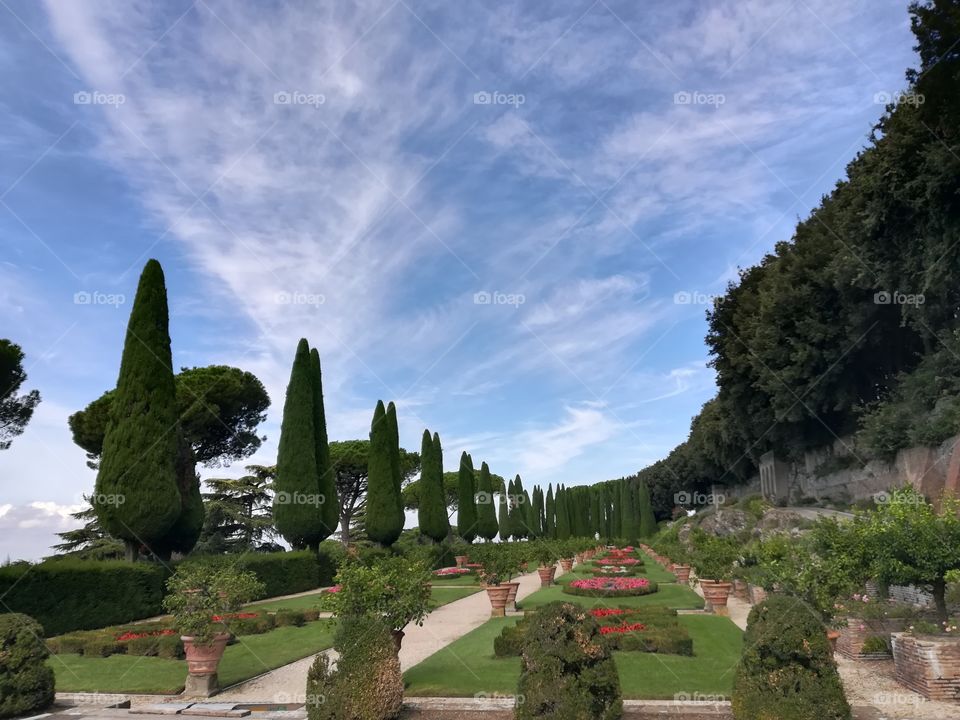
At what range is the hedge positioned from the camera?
16.0m

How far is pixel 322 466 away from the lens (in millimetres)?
30844

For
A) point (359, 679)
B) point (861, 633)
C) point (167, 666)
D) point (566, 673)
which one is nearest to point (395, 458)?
point (167, 666)

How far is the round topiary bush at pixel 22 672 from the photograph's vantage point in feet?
28.2

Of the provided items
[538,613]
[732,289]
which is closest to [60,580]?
[538,613]

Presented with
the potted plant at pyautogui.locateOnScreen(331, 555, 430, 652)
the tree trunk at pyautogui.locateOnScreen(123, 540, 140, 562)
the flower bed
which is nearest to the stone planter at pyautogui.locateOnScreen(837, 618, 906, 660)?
the potted plant at pyautogui.locateOnScreen(331, 555, 430, 652)

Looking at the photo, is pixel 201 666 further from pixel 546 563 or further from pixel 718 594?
pixel 546 563

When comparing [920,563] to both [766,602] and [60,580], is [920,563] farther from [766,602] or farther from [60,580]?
[60,580]

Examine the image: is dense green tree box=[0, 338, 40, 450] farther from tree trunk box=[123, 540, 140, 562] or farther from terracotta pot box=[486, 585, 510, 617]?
terracotta pot box=[486, 585, 510, 617]

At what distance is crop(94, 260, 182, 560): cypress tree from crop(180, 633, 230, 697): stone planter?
13.0 metres

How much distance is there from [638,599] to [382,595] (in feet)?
42.4

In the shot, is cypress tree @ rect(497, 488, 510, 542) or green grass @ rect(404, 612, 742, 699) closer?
green grass @ rect(404, 612, 742, 699)

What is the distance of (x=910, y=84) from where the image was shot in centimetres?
2075

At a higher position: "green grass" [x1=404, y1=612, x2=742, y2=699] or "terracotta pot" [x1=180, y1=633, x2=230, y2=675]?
"terracotta pot" [x1=180, y1=633, x2=230, y2=675]

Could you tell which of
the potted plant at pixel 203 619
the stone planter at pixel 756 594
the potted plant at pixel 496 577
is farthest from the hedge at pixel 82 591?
the stone planter at pixel 756 594
